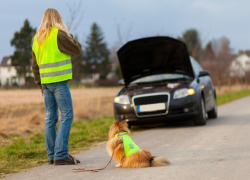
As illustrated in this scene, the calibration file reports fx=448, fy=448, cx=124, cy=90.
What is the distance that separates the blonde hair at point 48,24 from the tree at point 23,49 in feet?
147

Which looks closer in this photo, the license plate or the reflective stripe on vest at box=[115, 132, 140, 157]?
the reflective stripe on vest at box=[115, 132, 140, 157]

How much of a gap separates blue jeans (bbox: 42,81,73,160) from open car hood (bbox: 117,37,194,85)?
4992 millimetres

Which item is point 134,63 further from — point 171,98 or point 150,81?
point 171,98

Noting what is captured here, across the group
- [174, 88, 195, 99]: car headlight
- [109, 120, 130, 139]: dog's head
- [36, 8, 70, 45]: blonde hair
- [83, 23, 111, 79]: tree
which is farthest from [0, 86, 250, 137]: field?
[83, 23, 111, 79]: tree

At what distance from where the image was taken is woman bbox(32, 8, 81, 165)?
20.5 ft

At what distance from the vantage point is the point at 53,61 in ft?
20.7

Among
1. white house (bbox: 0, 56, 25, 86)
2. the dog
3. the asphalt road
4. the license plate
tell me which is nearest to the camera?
the asphalt road

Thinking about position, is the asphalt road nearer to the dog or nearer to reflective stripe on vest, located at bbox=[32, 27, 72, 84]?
the dog

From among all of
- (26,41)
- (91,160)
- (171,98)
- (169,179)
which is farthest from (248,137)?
(26,41)

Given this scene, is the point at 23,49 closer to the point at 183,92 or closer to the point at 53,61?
the point at 183,92

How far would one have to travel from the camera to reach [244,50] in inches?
4656

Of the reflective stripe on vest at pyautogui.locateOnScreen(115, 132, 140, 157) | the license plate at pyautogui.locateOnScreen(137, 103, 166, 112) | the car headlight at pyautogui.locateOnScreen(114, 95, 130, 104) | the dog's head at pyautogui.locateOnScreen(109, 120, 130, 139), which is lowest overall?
the license plate at pyautogui.locateOnScreen(137, 103, 166, 112)

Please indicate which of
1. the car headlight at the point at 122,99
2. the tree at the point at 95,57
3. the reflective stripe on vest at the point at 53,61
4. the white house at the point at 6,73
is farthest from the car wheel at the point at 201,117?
the tree at the point at 95,57

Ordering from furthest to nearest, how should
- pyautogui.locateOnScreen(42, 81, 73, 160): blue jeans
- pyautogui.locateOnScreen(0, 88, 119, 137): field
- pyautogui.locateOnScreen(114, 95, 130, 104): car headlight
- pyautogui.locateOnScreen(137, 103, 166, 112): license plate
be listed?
pyautogui.locateOnScreen(0, 88, 119, 137): field, pyautogui.locateOnScreen(114, 95, 130, 104): car headlight, pyautogui.locateOnScreen(137, 103, 166, 112): license plate, pyautogui.locateOnScreen(42, 81, 73, 160): blue jeans
